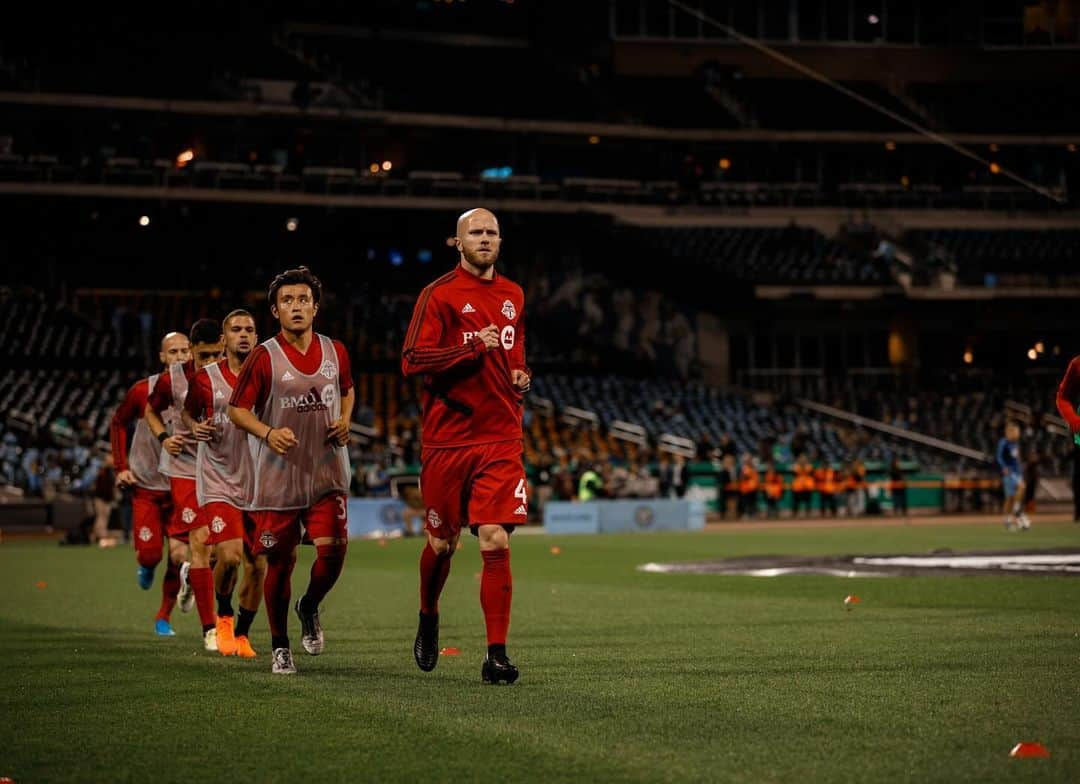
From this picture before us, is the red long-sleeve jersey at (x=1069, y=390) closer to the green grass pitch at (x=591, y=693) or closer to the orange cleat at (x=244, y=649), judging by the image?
the green grass pitch at (x=591, y=693)

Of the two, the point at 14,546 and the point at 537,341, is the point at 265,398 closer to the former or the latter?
the point at 14,546

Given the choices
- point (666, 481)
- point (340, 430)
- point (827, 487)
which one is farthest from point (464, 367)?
point (827, 487)

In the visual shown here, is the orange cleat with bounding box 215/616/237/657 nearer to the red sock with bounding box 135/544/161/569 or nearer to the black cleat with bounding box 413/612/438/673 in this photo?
A: the black cleat with bounding box 413/612/438/673

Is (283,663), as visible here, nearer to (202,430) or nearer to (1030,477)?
(202,430)

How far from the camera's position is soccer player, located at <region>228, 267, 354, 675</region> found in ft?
33.3

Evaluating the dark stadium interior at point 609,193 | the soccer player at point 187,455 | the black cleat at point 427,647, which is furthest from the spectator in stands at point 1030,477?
the black cleat at point 427,647

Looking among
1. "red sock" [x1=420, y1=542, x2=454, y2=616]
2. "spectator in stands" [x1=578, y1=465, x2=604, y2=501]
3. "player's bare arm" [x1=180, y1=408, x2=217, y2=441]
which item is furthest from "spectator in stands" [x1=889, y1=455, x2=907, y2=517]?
"red sock" [x1=420, y1=542, x2=454, y2=616]

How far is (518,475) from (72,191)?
153 feet

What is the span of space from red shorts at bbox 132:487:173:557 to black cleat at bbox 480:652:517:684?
550 cm

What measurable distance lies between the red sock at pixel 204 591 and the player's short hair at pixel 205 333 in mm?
1696

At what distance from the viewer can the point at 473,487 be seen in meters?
9.38

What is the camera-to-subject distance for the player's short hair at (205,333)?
12492mm

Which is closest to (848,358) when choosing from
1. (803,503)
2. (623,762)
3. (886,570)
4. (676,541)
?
(803,503)

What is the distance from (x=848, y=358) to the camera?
63.1 metres
